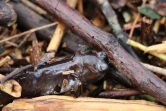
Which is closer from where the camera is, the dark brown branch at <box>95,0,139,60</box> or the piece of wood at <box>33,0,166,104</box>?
the piece of wood at <box>33,0,166,104</box>

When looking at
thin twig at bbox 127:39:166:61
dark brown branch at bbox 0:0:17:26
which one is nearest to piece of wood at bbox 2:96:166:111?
thin twig at bbox 127:39:166:61

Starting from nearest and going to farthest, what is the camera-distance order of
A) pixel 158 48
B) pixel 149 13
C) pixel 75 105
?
1. pixel 75 105
2. pixel 158 48
3. pixel 149 13

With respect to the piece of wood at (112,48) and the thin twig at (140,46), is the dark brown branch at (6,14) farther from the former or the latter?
the thin twig at (140,46)

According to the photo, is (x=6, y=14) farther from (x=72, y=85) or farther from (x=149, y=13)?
(x=149, y=13)

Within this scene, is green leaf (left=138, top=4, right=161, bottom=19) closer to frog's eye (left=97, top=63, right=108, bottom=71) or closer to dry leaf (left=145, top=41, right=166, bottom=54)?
dry leaf (left=145, top=41, right=166, bottom=54)

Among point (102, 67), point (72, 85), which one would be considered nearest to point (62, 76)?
point (72, 85)

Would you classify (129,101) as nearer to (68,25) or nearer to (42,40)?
(68,25)

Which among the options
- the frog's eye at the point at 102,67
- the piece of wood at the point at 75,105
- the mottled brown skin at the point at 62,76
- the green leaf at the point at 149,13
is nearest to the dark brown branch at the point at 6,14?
the mottled brown skin at the point at 62,76
